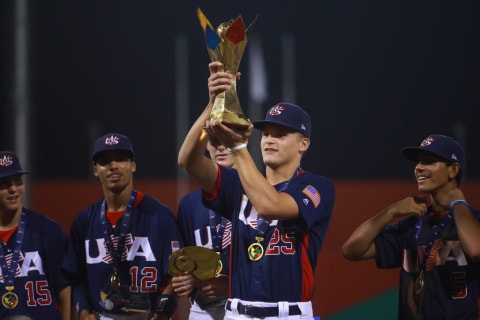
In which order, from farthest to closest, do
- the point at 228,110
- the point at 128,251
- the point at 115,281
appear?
1. the point at 128,251
2. the point at 115,281
3. the point at 228,110

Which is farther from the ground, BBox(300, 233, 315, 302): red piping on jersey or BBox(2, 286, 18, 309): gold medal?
BBox(300, 233, 315, 302): red piping on jersey

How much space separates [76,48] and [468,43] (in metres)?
5.81

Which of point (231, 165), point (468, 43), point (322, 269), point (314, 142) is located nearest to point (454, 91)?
point (468, 43)

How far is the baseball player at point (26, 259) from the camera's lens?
14.3ft

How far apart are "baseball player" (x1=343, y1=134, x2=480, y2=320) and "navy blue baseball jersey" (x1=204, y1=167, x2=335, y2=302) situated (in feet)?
1.71

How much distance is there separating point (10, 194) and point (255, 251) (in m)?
1.67

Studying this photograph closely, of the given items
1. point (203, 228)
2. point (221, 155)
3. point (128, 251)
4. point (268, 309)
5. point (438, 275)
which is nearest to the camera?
point (268, 309)

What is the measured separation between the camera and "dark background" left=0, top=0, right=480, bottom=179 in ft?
35.7

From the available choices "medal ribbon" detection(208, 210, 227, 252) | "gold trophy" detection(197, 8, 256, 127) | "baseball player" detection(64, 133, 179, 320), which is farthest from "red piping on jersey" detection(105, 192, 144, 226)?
"gold trophy" detection(197, 8, 256, 127)

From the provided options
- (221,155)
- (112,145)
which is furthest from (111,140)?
(221,155)

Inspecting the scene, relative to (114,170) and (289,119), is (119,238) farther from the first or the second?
(289,119)

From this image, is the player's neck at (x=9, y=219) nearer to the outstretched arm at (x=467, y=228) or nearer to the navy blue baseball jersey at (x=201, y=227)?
the navy blue baseball jersey at (x=201, y=227)

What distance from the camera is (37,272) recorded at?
4.41 m

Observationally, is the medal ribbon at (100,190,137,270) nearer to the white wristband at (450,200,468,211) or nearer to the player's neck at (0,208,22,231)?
the player's neck at (0,208,22,231)
